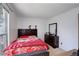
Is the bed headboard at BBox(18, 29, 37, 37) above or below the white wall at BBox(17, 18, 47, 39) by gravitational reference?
below

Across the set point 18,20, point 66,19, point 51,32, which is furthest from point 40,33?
point 66,19

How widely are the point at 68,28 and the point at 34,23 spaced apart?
176 centimetres

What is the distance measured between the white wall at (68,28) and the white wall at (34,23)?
712 millimetres

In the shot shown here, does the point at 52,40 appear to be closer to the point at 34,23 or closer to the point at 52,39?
the point at 52,39

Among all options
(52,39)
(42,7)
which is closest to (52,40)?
(52,39)

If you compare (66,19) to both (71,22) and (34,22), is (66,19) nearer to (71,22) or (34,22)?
(71,22)

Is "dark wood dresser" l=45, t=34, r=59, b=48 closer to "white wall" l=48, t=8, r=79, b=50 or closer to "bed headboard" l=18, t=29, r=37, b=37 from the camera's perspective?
"white wall" l=48, t=8, r=79, b=50

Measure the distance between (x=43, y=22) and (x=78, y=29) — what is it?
2121 millimetres

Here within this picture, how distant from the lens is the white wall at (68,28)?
2.90 meters

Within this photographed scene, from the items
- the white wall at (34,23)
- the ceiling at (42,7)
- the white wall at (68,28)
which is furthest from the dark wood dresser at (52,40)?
the ceiling at (42,7)

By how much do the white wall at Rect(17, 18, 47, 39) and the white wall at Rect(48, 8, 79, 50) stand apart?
2.34ft

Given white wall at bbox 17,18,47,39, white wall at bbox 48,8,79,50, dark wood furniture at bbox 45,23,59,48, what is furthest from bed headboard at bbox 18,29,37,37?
white wall at bbox 48,8,79,50

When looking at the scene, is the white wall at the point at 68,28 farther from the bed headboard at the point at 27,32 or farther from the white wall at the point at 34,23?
the bed headboard at the point at 27,32

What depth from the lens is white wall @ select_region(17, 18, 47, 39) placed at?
4406 mm
